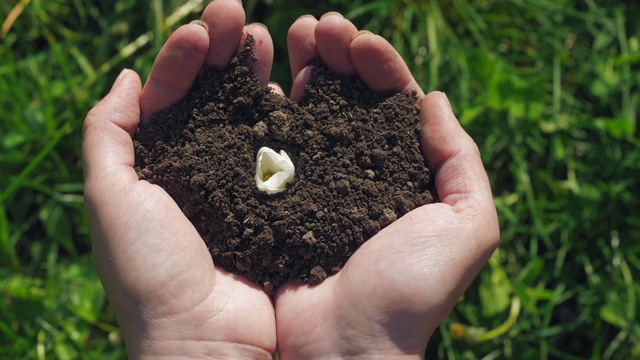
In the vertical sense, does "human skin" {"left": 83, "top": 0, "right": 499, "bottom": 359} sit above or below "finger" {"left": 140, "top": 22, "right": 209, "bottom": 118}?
below

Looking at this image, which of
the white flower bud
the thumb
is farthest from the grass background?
the white flower bud

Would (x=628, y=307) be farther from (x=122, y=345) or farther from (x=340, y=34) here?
(x=122, y=345)

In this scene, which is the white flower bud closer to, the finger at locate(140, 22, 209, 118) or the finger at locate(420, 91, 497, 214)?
the finger at locate(140, 22, 209, 118)

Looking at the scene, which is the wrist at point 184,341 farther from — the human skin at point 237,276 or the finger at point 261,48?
the finger at point 261,48

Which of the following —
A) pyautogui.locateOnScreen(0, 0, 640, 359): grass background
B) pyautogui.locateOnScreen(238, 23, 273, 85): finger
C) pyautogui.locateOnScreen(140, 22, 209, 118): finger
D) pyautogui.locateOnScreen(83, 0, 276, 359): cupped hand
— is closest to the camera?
pyautogui.locateOnScreen(83, 0, 276, 359): cupped hand

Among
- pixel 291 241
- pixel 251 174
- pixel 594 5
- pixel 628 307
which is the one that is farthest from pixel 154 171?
pixel 594 5

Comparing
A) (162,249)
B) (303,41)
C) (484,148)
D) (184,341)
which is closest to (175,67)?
(303,41)

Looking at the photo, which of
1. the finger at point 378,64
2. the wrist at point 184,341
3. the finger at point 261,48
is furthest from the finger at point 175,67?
the wrist at point 184,341
